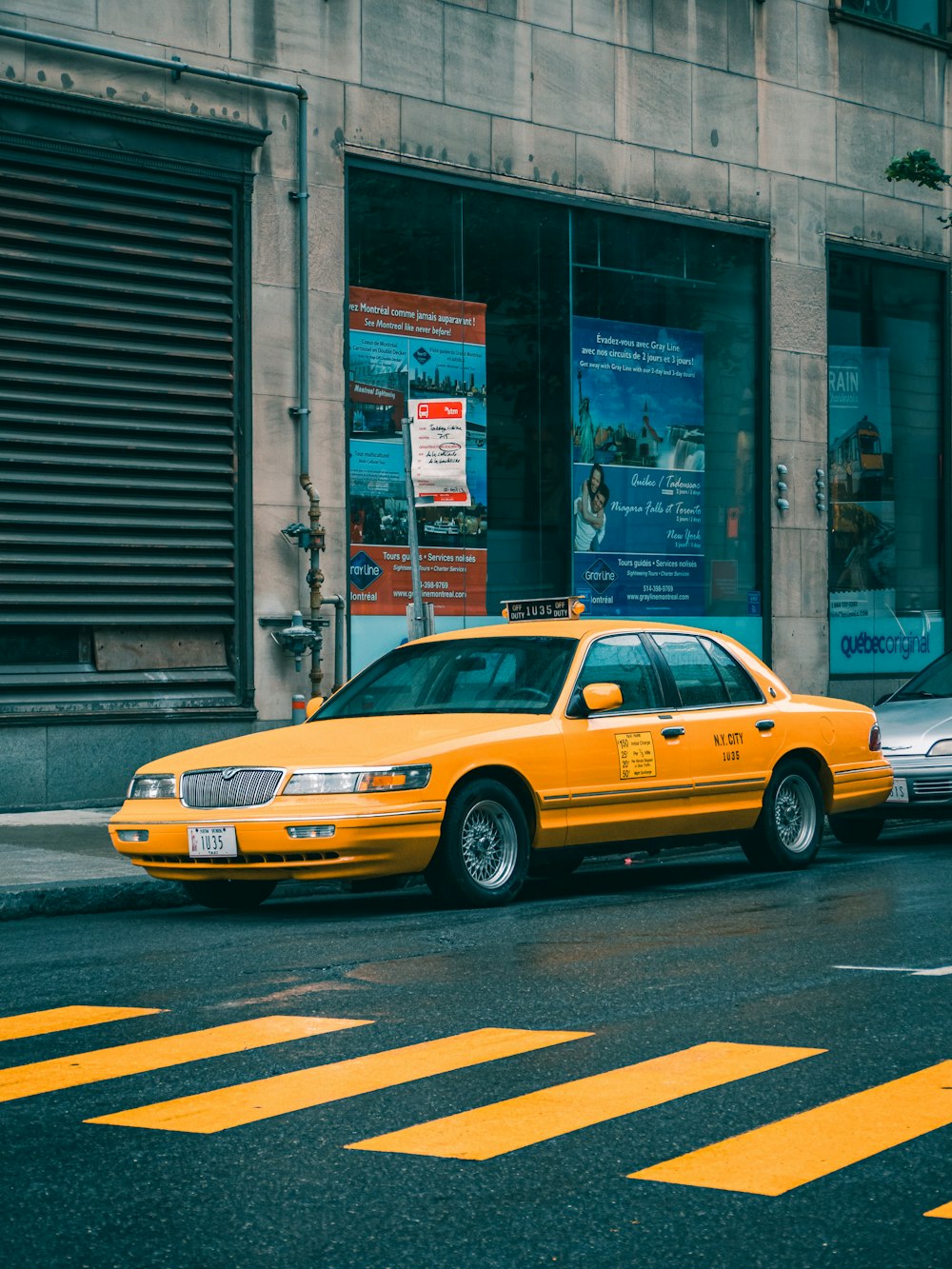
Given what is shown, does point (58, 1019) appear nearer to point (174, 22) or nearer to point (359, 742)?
point (359, 742)

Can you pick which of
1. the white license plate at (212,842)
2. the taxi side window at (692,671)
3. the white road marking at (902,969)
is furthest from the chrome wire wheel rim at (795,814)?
the white road marking at (902,969)

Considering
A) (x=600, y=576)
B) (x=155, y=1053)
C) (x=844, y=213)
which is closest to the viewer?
(x=155, y=1053)

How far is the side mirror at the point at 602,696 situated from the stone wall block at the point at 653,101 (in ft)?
36.0

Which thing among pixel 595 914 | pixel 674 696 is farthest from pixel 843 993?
pixel 674 696

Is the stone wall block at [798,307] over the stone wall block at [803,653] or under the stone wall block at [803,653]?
over

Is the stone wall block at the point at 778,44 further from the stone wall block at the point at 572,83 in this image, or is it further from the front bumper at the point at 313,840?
the front bumper at the point at 313,840

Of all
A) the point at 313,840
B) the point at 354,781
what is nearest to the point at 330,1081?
the point at 313,840

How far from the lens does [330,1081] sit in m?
5.86

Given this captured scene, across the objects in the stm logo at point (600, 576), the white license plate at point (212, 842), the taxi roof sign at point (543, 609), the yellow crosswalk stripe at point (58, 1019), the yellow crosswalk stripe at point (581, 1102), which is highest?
the stm logo at point (600, 576)

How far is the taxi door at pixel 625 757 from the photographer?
10.8 metres

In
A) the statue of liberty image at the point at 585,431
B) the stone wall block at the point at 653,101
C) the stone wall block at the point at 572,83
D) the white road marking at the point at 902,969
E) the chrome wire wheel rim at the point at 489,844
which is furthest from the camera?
the stone wall block at the point at 653,101

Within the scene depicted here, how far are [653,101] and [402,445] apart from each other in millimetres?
5173

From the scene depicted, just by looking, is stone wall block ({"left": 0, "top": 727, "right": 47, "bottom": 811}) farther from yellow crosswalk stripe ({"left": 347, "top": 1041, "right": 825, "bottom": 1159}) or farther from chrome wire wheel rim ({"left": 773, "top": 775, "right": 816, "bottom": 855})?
yellow crosswalk stripe ({"left": 347, "top": 1041, "right": 825, "bottom": 1159})

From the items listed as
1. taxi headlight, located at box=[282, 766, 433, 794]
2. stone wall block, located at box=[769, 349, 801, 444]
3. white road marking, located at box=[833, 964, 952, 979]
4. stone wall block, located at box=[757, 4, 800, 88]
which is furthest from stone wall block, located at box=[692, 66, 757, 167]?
white road marking, located at box=[833, 964, 952, 979]
